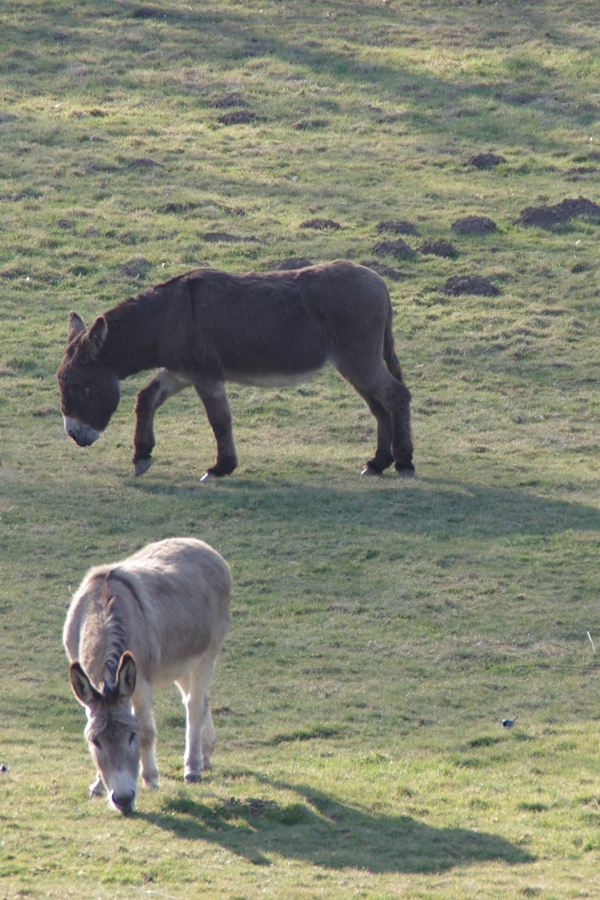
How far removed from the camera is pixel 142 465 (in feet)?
46.7

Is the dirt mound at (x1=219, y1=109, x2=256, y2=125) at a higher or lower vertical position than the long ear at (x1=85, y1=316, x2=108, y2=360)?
higher

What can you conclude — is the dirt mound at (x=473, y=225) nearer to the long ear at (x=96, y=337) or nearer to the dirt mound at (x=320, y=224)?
the dirt mound at (x=320, y=224)

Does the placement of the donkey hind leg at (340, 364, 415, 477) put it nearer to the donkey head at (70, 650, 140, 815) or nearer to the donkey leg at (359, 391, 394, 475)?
the donkey leg at (359, 391, 394, 475)

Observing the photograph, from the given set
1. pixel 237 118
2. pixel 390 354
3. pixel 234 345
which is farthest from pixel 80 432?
pixel 237 118

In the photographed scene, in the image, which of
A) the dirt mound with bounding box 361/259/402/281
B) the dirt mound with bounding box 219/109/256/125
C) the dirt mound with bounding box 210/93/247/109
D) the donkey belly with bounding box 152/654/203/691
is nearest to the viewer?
the donkey belly with bounding box 152/654/203/691

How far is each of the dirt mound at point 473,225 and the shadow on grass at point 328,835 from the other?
17.3 meters

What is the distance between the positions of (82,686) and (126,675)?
240mm

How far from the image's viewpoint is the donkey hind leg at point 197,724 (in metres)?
7.40

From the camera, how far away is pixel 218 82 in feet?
102

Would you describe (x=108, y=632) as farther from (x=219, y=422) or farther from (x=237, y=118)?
(x=237, y=118)

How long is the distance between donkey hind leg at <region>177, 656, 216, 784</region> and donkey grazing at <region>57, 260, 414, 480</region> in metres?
6.44

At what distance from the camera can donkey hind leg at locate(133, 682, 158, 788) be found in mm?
6762

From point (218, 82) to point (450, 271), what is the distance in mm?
12929

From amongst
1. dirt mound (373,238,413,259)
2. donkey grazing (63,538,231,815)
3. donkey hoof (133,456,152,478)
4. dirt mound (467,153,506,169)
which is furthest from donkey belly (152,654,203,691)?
dirt mound (467,153,506,169)
